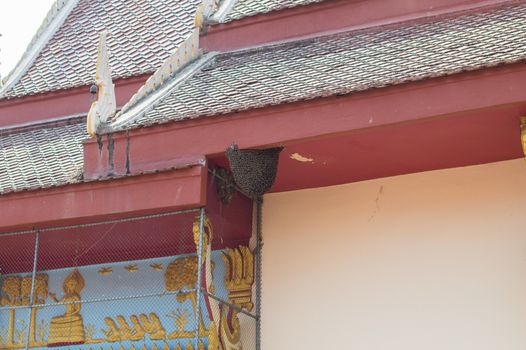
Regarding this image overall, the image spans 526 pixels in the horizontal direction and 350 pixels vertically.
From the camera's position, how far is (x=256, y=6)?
9312mm

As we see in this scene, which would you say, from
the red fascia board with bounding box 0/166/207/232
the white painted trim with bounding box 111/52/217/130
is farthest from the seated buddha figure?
the white painted trim with bounding box 111/52/217/130

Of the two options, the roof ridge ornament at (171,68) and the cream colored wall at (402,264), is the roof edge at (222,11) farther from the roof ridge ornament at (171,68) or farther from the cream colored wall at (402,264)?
the cream colored wall at (402,264)

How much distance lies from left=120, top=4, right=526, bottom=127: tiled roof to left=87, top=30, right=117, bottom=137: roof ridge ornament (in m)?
0.28

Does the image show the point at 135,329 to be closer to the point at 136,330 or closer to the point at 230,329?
the point at 136,330

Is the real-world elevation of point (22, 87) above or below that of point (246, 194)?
above

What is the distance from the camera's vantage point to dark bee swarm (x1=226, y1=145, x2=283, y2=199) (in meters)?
7.23

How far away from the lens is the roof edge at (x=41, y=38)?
10445mm

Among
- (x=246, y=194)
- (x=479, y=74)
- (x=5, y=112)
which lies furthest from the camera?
(x=5, y=112)

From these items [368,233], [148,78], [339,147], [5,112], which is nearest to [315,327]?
[368,233]

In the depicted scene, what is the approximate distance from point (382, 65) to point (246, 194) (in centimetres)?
146

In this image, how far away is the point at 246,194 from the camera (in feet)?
25.9

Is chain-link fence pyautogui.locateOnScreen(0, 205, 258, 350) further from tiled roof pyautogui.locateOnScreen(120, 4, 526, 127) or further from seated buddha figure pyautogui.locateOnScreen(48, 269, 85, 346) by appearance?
tiled roof pyautogui.locateOnScreen(120, 4, 526, 127)

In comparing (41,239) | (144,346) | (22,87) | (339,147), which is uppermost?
(22,87)

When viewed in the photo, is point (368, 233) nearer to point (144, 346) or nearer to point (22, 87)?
point (144, 346)
